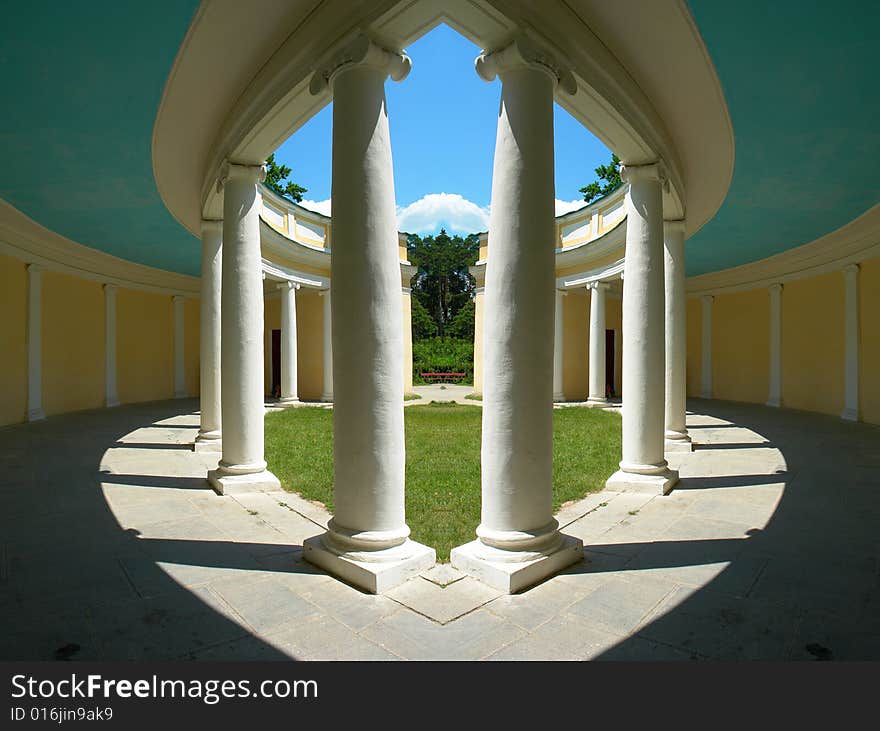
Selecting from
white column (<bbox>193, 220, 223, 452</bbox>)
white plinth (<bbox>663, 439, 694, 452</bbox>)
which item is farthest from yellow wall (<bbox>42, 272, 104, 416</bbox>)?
white plinth (<bbox>663, 439, 694, 452</bbox>)

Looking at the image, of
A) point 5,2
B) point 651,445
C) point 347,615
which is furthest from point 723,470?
point 5,2

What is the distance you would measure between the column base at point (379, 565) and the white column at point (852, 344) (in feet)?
77.4

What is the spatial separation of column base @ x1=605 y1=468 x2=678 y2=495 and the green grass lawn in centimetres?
38

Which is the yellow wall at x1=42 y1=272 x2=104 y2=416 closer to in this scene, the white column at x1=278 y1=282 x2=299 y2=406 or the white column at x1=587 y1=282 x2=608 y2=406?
the white column at x1=278 y1=282 x2=299 y2=406

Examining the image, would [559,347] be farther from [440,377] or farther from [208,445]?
[440,377]

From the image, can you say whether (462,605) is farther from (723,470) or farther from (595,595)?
(723,470)

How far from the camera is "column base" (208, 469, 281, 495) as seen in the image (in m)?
10.7

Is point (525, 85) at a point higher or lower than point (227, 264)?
higher

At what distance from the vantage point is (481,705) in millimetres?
4039

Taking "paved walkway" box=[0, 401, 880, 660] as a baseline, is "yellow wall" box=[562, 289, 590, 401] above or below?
above

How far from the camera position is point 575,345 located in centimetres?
3394

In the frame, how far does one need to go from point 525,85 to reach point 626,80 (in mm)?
3747

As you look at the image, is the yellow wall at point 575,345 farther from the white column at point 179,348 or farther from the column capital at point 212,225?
the white column at point 179,348

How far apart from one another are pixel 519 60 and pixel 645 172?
564 centimetres
